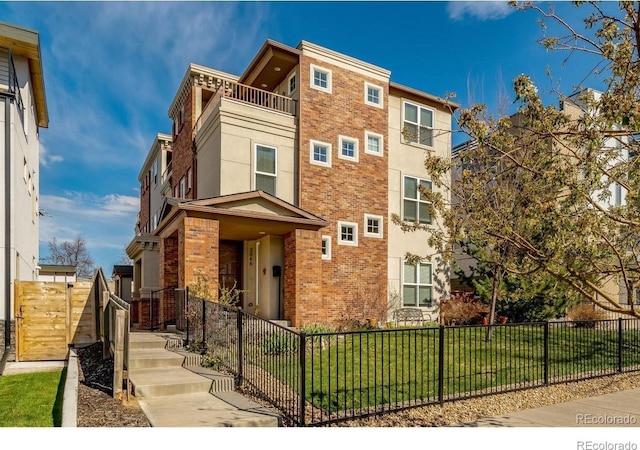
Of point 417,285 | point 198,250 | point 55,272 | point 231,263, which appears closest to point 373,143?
point 417,285

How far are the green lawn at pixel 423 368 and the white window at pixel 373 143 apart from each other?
796cm

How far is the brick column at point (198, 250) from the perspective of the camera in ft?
36.2

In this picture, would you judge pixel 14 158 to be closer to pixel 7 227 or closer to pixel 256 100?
pixel 7 227

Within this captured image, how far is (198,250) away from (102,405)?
5.70m

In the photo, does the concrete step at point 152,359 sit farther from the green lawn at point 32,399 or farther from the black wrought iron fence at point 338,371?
the green lawn at point 32,399

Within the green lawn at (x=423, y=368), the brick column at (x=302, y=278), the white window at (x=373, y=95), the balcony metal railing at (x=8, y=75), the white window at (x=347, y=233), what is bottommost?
the green lawn at (x=423, y=368)

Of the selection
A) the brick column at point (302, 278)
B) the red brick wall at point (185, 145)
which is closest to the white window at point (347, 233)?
the brick column at point (302, 278)

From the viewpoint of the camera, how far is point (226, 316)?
317 inches

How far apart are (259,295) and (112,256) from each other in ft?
158

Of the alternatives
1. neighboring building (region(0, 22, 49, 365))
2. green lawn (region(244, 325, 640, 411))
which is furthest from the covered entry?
neighboring building (region(0, 22, 49, 365))

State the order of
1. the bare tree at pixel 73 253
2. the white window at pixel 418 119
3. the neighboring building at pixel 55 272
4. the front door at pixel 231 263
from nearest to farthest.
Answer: the front door at pixel 231 263, the white window at pixel 418 119, the neighboring building at pixel 55 272, the bare tree at pixel 73 253

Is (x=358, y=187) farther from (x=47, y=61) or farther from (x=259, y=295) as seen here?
(x=47, y=61)

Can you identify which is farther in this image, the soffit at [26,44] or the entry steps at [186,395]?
the soffit at [26,44]

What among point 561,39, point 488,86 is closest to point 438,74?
point 488,86
